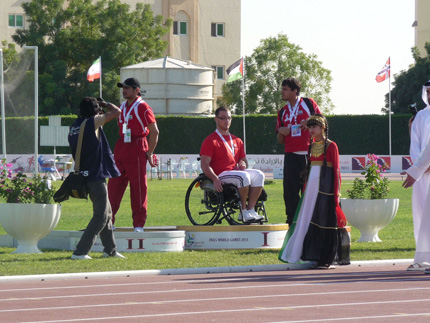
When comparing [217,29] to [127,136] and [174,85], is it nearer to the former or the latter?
[174,85]

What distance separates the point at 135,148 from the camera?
14.9m

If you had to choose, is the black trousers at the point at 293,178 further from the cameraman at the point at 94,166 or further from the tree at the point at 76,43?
the tree at the point at 76,43

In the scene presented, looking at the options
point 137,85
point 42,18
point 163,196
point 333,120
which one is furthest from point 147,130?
point 42,18

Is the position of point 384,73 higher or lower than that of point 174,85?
higher

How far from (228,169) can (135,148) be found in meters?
1.50

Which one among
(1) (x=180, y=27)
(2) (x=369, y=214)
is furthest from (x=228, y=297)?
(1) (x=180, y=27)

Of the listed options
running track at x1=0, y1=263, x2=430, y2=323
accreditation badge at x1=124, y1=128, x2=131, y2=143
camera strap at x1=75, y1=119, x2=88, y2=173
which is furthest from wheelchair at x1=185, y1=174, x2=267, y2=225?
running track at x1=0, y1=263, x2=430, y2=323

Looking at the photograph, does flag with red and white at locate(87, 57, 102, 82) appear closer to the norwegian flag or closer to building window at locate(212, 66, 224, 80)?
the norwegian flag

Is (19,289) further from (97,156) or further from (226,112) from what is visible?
(226,112)

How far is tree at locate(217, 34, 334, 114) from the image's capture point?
3494 inches

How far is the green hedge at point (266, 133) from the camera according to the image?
66.4m

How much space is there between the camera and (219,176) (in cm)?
1550

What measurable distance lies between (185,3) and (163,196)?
6184cm

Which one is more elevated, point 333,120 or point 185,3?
point 185,3
